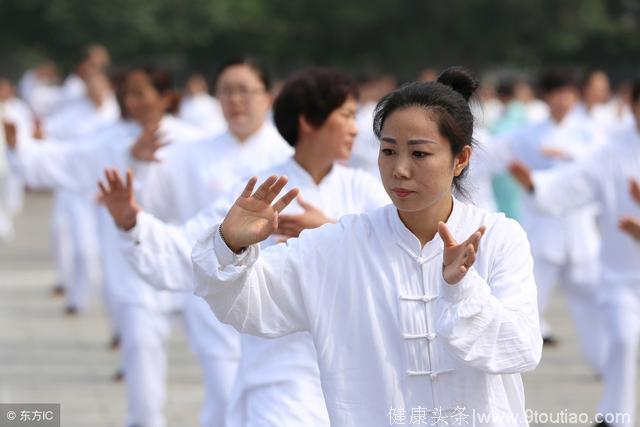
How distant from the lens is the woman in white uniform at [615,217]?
7.40m

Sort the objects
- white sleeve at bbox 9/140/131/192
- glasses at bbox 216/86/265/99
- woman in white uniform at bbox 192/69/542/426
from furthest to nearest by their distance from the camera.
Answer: white sleeve at bbox 9/140/131/192 < glasses at bbox 216/86/265/99 < woman in white uniform at bbox 192/69/542/426

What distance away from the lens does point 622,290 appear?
7.62 metres

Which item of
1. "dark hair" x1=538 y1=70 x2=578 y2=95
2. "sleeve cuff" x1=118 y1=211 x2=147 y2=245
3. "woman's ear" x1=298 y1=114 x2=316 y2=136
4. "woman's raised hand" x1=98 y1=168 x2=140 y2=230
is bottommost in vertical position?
"sleeve cuff" x1=118 y1=211 x2=147 y2=245

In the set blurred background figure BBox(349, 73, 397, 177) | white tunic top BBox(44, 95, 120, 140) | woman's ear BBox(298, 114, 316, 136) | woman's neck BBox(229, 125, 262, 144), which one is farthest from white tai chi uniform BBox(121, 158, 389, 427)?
white tunic top BBox(44, 95, 120, 140)

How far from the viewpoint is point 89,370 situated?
31.7 feet

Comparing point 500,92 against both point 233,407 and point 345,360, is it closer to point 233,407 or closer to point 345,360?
point 233,407

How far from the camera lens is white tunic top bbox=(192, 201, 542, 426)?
376cm

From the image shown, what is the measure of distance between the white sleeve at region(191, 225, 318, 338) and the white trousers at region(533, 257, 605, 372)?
5.03 meters

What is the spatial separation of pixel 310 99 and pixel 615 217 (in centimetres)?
287

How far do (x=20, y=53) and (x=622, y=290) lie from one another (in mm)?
29897

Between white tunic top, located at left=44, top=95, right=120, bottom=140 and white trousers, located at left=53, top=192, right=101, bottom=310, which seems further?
white tunic top, located at left=44, top=95, right=120, bottom=140

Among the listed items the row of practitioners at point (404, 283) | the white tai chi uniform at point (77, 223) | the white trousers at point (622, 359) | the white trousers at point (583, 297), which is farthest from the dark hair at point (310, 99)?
the white tai chi uniform at point (77, 223)

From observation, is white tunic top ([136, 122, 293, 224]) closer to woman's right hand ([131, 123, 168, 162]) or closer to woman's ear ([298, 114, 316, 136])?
woman's right hand ([131, 123, 168, 162])

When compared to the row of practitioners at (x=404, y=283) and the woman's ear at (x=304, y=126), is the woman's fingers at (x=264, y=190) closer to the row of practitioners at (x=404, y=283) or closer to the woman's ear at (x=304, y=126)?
the row of practitioners at (x=404, y=283)
